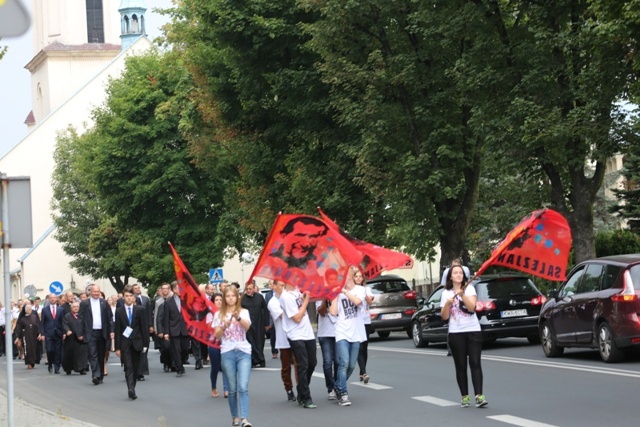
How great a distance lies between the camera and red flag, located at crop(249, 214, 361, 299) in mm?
14945

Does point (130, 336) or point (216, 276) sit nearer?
point (130, 336)

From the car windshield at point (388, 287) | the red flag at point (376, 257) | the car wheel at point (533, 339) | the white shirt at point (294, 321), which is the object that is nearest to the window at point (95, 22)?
the car windshield at point (388, 287)

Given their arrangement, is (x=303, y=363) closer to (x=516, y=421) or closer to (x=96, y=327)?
(x=516, y=421)

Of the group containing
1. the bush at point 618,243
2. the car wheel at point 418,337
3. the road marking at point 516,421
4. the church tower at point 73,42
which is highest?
the church tower at point 73,42

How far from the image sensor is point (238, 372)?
13.8m

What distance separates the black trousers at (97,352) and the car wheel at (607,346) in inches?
387

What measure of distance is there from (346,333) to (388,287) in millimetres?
16918

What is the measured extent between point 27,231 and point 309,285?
414 centimetres

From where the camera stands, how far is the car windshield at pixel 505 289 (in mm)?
24219

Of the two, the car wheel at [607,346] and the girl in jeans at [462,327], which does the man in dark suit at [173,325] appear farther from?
the girl in jeans at [462,327]

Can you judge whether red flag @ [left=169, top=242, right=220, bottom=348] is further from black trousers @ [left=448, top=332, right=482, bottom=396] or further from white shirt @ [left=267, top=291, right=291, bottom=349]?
black trousers @ [left=448, top=332, right=482, bottom=396]

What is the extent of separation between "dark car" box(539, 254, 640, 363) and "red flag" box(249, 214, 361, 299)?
5165 mm

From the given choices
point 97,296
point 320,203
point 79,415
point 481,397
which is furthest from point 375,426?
point 320,203

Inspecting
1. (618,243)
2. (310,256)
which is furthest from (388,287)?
(310,256)
